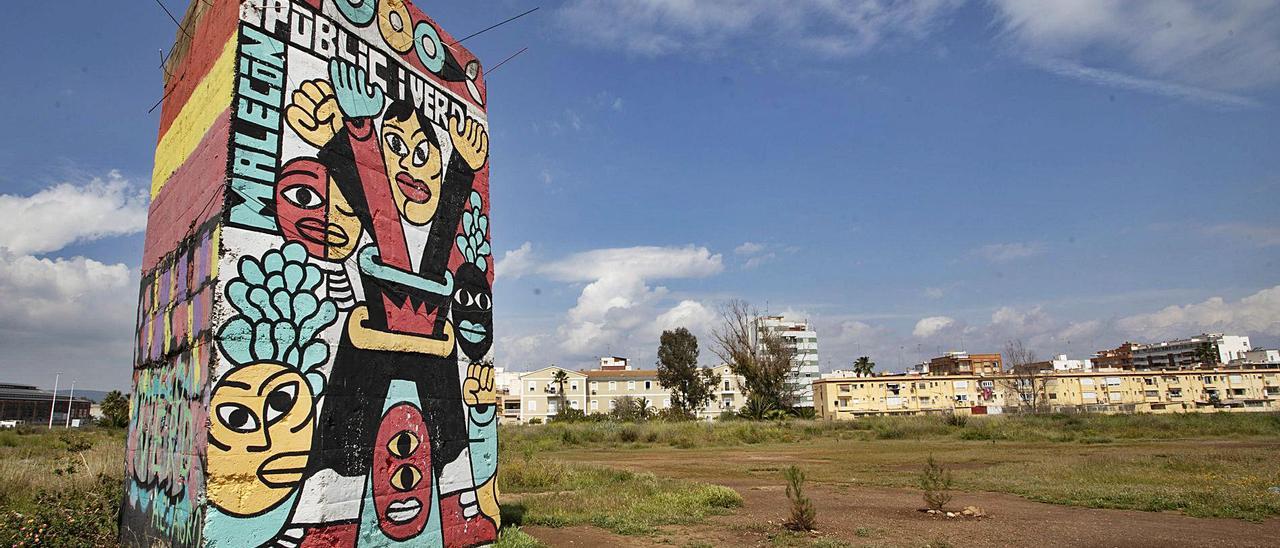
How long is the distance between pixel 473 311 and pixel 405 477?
1738 millimetres

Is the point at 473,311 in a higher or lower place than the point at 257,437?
higher

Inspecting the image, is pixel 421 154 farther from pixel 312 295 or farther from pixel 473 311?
pixel 312 295

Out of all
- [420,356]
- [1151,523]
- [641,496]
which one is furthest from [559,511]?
[1151,523]

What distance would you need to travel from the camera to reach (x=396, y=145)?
622cm

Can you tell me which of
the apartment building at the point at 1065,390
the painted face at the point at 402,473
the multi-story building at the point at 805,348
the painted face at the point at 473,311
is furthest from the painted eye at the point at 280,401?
the multi-story building at the point at 805,348

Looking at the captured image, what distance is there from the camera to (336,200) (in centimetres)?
553

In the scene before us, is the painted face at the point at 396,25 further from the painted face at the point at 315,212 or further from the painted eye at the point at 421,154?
the painted face at the point at 315,212

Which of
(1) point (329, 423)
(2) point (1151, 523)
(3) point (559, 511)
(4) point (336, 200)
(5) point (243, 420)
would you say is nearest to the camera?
(5) point (243, 420)

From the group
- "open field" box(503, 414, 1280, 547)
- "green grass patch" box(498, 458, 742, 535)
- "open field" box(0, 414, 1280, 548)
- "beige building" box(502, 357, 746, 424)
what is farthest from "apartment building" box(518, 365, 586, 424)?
"green grass patch" box(498, 458, 742, 535)

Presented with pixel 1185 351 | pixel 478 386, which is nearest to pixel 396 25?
pixel 478 386

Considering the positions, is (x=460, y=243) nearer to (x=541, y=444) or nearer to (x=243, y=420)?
(x=243, y=420)

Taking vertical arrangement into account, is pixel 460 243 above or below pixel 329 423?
above

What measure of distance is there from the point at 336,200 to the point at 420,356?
5.03 feet

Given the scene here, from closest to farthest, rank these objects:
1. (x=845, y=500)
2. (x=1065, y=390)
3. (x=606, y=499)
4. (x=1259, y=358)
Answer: (x=606, y=499) < (x=845, y=500) < (x=1065, y=390) < (x=1259, y=358)
